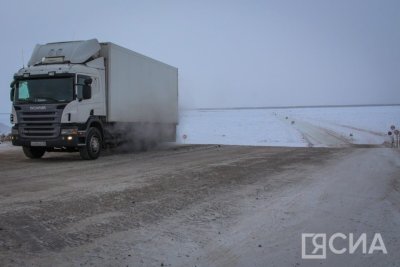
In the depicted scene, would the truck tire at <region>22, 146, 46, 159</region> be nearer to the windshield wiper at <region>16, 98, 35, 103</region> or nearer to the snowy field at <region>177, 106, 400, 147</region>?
the windshield wiper at <region>16, 98, 35, 103</region>

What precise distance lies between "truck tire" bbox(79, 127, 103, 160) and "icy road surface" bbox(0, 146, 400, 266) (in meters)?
3.11

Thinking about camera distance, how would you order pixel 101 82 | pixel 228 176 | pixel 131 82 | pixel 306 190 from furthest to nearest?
pixel 131 82
pixel 101 82
pixel 228 176
pixel 306 190

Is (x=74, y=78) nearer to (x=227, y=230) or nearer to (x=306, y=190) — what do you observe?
(x=306, y=190)

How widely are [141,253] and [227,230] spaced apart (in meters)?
1.45

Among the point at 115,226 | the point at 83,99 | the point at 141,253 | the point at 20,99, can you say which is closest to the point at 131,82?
the point at 83,99

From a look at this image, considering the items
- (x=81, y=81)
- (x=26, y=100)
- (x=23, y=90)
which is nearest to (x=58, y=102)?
(x=81, y=81)

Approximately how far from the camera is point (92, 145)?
16344 mm

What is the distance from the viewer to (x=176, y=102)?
24125 millimetres

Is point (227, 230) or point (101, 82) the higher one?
point (101, 82)

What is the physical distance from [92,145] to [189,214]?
9.74 m

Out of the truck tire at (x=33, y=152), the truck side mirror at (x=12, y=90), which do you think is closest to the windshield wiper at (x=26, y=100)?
the truck side mirror at (x=12, y=90)

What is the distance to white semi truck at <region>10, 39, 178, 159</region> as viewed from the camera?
1535 cm

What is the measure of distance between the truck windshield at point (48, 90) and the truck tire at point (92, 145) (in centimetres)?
157

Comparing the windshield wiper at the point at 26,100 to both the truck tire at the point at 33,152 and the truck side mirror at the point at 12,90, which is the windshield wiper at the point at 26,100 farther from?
the truck tire at the point at 33,152
